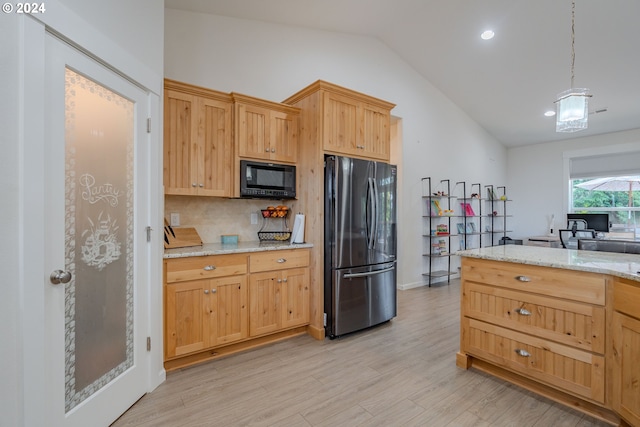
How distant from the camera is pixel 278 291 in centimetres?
280

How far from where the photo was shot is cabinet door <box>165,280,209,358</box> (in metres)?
2.24

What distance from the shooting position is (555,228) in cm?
655

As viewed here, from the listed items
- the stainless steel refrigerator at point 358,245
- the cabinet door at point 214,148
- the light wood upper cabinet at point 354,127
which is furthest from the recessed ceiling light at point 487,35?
the cabinet door at point 214,148

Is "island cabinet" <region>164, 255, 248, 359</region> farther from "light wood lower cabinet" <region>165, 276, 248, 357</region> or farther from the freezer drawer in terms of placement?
the freezer drawer

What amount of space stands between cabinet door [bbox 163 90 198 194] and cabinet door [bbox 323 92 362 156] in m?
1.25

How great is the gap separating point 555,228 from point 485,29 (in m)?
4.96

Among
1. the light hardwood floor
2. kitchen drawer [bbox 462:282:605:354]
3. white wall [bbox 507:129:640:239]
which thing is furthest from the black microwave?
white wall [bbox 507:129:640:239]

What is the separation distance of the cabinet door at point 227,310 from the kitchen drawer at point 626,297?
2570 millimetres

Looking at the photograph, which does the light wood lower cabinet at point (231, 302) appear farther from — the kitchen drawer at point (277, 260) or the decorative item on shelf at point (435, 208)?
the decorative item on shelf at point (435, 208)

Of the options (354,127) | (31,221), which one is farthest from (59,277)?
(354,127)

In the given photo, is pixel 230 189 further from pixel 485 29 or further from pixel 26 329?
pixel 485 29

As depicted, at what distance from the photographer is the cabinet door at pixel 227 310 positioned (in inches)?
95.3

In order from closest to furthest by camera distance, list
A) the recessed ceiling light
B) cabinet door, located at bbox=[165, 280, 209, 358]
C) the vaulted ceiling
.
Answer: cabinet door, located at bbox=[165, 280, 209, 358], the vaulted ceiling, the recessed ceiling light

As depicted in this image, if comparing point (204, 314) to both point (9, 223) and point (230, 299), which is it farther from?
point (9, 223)
